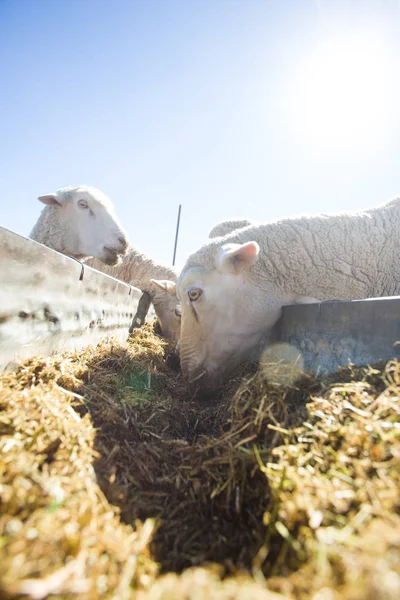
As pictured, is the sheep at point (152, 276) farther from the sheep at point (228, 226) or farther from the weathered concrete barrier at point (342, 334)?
the weathered concrete barrier at point (342, 334)

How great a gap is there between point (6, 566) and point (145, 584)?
334 mm

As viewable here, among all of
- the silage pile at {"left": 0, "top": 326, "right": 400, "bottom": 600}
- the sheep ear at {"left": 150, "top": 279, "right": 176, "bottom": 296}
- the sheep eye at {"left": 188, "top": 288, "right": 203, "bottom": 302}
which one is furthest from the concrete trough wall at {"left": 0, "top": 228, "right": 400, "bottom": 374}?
the sheep ear at {"left": 150, "top": 279, "right": 176, "bottom": 296}

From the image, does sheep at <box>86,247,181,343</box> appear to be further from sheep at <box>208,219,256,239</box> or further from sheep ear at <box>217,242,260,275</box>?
sheep ear at <box>217,242,260,275</box>

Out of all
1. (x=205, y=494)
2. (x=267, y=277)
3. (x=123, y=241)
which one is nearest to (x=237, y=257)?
(x=267, y=277)

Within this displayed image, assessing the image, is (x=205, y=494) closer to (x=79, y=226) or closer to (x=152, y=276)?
(x=79, y=226)

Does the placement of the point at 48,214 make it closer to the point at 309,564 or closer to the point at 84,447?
the point at 84,447

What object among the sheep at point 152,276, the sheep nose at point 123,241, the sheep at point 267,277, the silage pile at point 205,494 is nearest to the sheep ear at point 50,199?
the sheep nose at point 123,241

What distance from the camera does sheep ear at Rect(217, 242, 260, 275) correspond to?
10.2ft

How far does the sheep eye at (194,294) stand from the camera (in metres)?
3.39

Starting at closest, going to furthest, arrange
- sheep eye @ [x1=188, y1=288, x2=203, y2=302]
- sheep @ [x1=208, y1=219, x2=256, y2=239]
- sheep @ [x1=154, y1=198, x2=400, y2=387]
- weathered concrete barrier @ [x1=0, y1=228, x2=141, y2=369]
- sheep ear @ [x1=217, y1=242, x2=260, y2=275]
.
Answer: weathered concrete barrier @ [x1=0, y1=228, x2=141, y2=369], sheep ear @ [x1=217, y1=242, x2=260, y2=275], sheep @ [x1=154, y1=198, x2=400, y2=387], sheep eye @ [x1=188, y1=288, x2=203, y2=302], sheep @ [x1=208, y1=219, x2=256, y2=239]

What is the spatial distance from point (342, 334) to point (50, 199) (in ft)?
18.1

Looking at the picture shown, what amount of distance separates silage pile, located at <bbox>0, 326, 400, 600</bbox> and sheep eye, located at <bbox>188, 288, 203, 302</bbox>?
1448 millimetres

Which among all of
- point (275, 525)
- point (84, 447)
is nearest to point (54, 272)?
point (84, 447)

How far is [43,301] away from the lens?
2365mm
